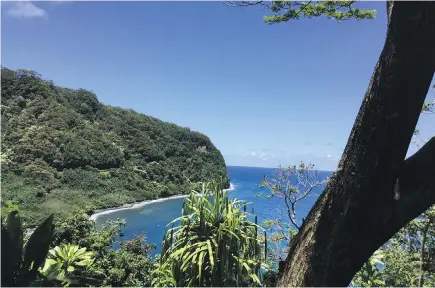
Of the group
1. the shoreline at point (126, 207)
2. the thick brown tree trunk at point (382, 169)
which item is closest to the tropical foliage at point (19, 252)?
the thick brown tree trunk at point (382, 169)

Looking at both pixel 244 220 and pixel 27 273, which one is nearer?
pixel 27 273

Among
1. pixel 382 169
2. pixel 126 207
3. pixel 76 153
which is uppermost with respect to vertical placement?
pixel 382 169

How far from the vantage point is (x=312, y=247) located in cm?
164

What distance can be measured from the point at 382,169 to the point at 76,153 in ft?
138

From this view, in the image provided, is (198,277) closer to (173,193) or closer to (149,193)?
(149,193)

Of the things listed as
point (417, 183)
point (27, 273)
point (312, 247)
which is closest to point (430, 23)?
point (417, 183)

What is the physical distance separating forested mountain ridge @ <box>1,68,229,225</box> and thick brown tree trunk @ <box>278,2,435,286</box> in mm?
26302

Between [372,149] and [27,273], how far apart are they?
6.64ft

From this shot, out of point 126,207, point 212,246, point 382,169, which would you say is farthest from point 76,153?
point 382,169

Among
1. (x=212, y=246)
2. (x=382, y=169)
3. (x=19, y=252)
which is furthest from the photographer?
(x=212, y=246)

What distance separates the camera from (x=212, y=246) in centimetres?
261

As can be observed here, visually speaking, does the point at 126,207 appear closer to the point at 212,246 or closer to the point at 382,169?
the point at 212,246

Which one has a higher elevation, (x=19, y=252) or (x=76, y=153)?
(x=76, y=153)

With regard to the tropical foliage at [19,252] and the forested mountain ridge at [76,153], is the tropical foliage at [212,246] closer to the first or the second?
the tropical foliage at [19,252]
